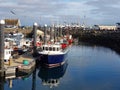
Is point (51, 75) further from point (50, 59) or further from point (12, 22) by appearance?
point (12, 22)

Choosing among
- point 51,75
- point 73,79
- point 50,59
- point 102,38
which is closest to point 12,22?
point 102,38

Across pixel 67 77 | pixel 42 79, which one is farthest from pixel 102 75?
pixel 42 79

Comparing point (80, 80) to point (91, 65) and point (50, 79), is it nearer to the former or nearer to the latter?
point (50, 79)

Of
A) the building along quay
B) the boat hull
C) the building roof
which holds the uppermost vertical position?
the building roof

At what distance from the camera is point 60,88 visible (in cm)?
4250

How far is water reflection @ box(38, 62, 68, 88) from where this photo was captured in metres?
46.4

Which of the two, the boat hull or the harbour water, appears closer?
the harbour water

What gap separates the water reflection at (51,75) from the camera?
46406 mm

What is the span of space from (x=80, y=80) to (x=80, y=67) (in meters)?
13.0

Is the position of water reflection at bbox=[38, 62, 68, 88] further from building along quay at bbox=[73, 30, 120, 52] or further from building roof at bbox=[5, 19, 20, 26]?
building roof at bbox=[5, 19, 20, 26]

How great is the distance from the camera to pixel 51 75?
2041 inches

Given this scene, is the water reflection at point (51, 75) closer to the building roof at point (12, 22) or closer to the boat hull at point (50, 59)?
the boat hull at point (50, 59)

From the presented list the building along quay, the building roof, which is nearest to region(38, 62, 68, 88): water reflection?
the building along quay

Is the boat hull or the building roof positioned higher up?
the building roof
